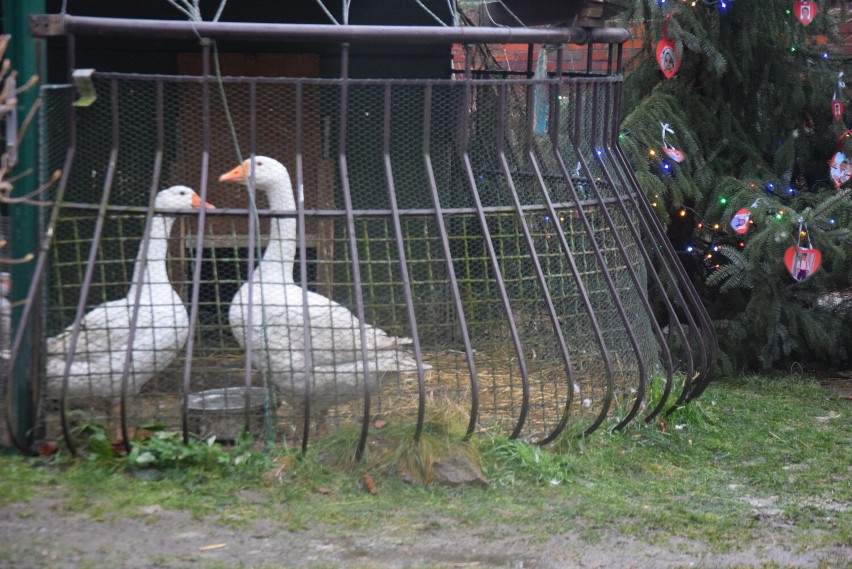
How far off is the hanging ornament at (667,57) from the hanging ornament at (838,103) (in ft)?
4.15

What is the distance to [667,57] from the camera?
7.27m

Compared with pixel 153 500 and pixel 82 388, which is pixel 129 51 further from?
pixel 153 500

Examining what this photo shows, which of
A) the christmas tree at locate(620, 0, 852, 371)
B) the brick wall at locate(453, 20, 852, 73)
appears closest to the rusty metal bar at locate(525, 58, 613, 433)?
the christmas tree at locate(620, 0, 852, 371)

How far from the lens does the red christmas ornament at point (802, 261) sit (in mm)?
6836

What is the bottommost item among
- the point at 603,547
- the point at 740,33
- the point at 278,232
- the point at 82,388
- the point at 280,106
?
the point at 603,547

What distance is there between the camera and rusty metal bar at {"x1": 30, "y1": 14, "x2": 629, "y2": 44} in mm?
4621

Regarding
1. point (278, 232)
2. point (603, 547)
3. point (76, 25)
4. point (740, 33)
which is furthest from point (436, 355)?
point (740, 33)

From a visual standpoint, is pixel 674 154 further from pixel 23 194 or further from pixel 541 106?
pixel 23 194

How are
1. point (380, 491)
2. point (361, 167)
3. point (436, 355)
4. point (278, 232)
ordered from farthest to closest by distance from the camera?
point (361, 167) < point (436, 355) < point (278, 232) < point (380, 491)

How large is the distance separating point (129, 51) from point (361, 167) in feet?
5.63

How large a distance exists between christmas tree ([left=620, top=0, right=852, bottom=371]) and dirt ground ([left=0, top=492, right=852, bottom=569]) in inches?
132

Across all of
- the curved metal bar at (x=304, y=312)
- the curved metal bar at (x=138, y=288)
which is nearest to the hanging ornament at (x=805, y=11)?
the curved metal bar at (x=304, y=312)

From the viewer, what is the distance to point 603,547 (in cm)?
410

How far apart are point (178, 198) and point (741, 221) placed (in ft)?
12.4
